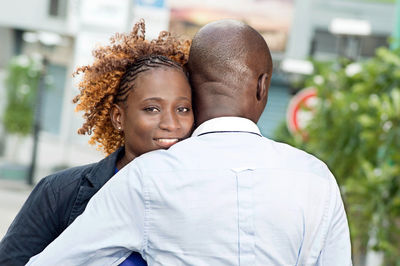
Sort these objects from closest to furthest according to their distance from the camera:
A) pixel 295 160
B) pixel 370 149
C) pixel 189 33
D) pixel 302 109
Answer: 1. pixel 295 160
2. pixel 370 149
3. pixel 302 109
4. pixel 189 33

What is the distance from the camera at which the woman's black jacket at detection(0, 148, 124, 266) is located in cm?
245

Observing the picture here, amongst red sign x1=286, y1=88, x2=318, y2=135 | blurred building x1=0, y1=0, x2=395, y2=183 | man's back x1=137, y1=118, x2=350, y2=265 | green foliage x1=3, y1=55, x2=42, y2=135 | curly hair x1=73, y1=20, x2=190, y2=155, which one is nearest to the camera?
man's back x1=137, y1=118, x2=350, y2=265

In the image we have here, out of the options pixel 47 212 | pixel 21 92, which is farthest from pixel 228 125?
pixel 21 92

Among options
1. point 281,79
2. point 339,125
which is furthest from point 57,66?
point 339,125

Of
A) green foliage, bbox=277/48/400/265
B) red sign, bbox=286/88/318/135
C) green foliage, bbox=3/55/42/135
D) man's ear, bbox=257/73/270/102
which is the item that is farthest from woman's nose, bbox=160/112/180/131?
green foliage, bbox=3/55/42/135

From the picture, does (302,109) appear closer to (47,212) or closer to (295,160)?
(47,212)

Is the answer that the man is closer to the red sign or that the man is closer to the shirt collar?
the shirt collar

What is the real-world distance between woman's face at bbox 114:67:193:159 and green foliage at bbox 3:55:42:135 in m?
19.2

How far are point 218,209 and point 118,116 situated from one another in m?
0.65

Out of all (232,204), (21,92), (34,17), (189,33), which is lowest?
(21,92)

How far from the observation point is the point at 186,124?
2387 millimetres

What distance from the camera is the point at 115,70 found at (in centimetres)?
254

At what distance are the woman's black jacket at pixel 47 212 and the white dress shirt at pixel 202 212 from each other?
1.04ft

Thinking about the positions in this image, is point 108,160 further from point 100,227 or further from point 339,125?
point 339,125
